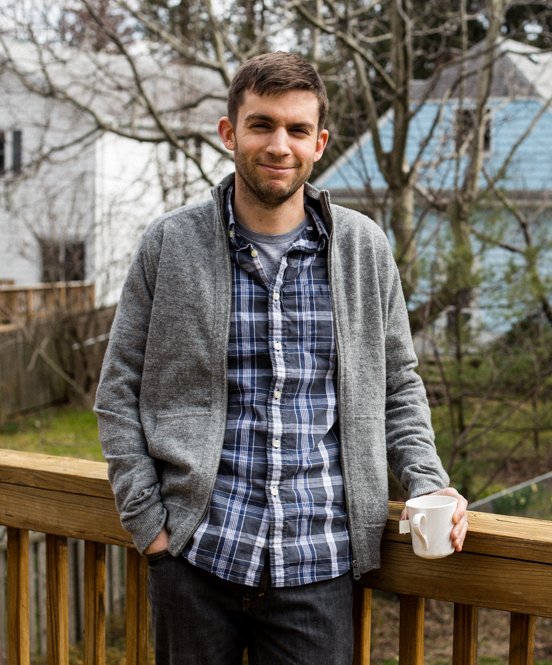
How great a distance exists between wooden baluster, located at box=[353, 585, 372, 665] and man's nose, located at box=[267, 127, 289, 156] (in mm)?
933

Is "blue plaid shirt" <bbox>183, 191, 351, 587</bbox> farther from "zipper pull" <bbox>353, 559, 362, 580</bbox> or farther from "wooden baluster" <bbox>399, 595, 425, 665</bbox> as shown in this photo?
"wooden baluster" <bbox>399, 595, 425, 665</bbox>

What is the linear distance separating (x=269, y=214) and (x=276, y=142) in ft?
0.55

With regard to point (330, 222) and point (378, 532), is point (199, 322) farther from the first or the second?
point (378, 532)

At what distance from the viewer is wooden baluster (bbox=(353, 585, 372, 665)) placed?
6.43 feet

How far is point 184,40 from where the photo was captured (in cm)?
791

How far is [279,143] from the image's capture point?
1840 mm

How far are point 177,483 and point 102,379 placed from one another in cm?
29

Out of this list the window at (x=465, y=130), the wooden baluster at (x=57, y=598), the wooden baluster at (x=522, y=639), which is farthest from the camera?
the window at (x=465, y=130)

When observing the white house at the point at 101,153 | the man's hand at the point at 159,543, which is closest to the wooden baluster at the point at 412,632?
the man's hand at the point at 159,543

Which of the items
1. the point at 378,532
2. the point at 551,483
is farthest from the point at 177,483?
the point at 551,483

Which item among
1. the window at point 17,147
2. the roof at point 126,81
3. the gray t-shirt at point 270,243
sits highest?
the window at point 17,147

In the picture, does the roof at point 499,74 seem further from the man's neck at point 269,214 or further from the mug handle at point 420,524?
the mug handle at point 420,524

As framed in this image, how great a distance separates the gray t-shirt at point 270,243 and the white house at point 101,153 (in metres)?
5.17

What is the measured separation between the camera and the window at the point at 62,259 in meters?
13.1
